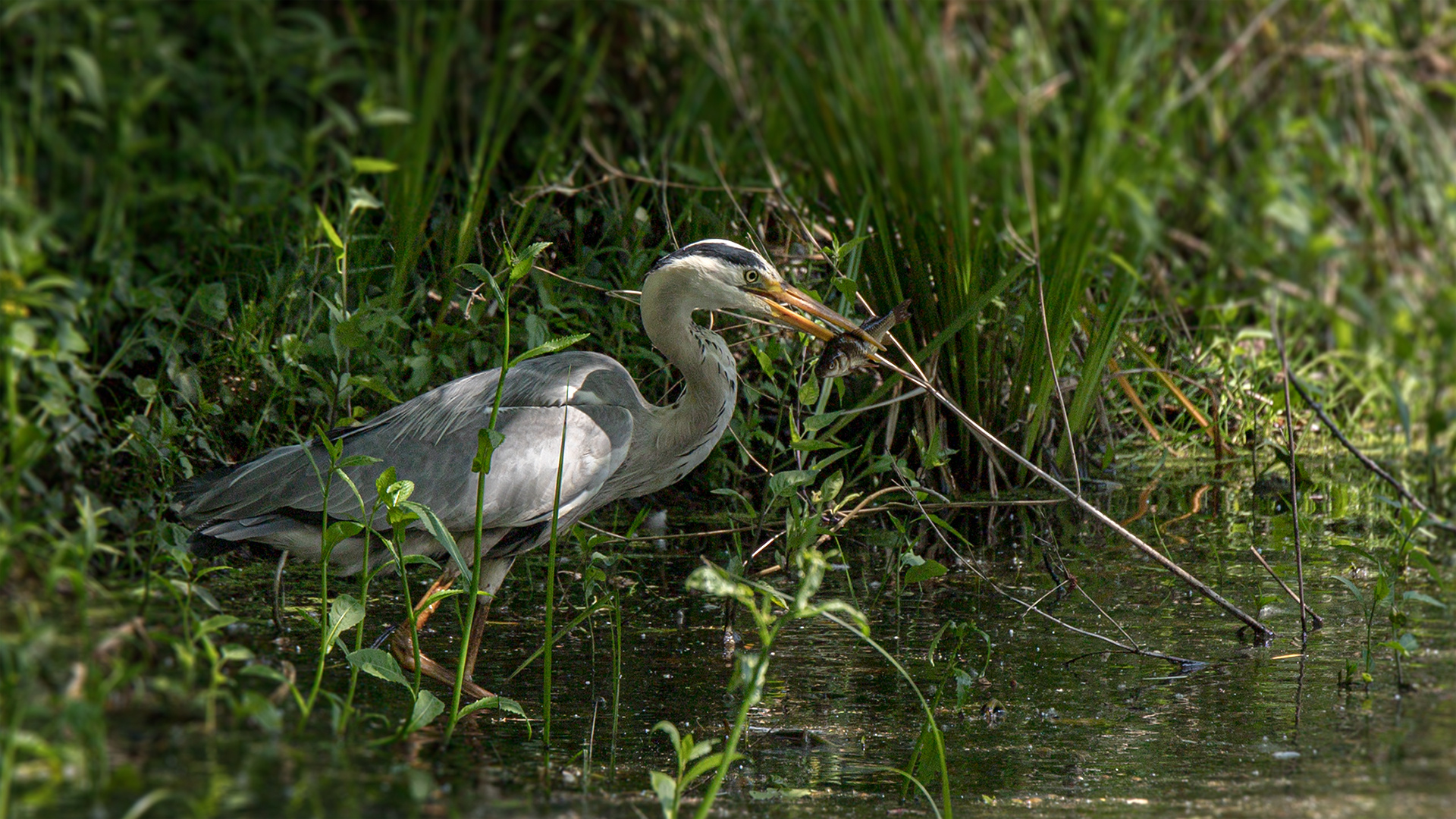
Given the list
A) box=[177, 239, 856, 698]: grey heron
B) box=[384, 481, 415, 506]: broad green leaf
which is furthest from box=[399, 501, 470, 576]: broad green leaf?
box=[177, 239, 856, 698]: grey heron

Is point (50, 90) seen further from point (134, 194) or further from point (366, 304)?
point (366, 304)

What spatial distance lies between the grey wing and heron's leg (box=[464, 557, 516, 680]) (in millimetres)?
165

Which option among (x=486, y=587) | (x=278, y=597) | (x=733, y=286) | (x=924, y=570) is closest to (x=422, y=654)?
(x=486, y=587)

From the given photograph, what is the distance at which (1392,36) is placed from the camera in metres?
6.19

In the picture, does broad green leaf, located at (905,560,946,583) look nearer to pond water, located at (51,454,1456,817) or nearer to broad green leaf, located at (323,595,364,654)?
pond water, located at (51,454,1456,817)

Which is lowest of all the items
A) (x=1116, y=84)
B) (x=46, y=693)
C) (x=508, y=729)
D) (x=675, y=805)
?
(x=508, y=729)

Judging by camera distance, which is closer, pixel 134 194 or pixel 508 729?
pixel 508 729

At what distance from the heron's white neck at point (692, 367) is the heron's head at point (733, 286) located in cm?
3

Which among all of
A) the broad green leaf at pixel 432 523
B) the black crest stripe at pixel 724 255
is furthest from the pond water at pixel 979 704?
the black crest stripe at pixel 724 255

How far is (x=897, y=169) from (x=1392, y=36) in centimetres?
287

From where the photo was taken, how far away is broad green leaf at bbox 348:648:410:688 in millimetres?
2227

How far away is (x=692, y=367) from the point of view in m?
3.19

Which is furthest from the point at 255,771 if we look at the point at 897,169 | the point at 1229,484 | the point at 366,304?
the point at 897,169

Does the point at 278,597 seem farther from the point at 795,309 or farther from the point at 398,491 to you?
the point at 795,309
